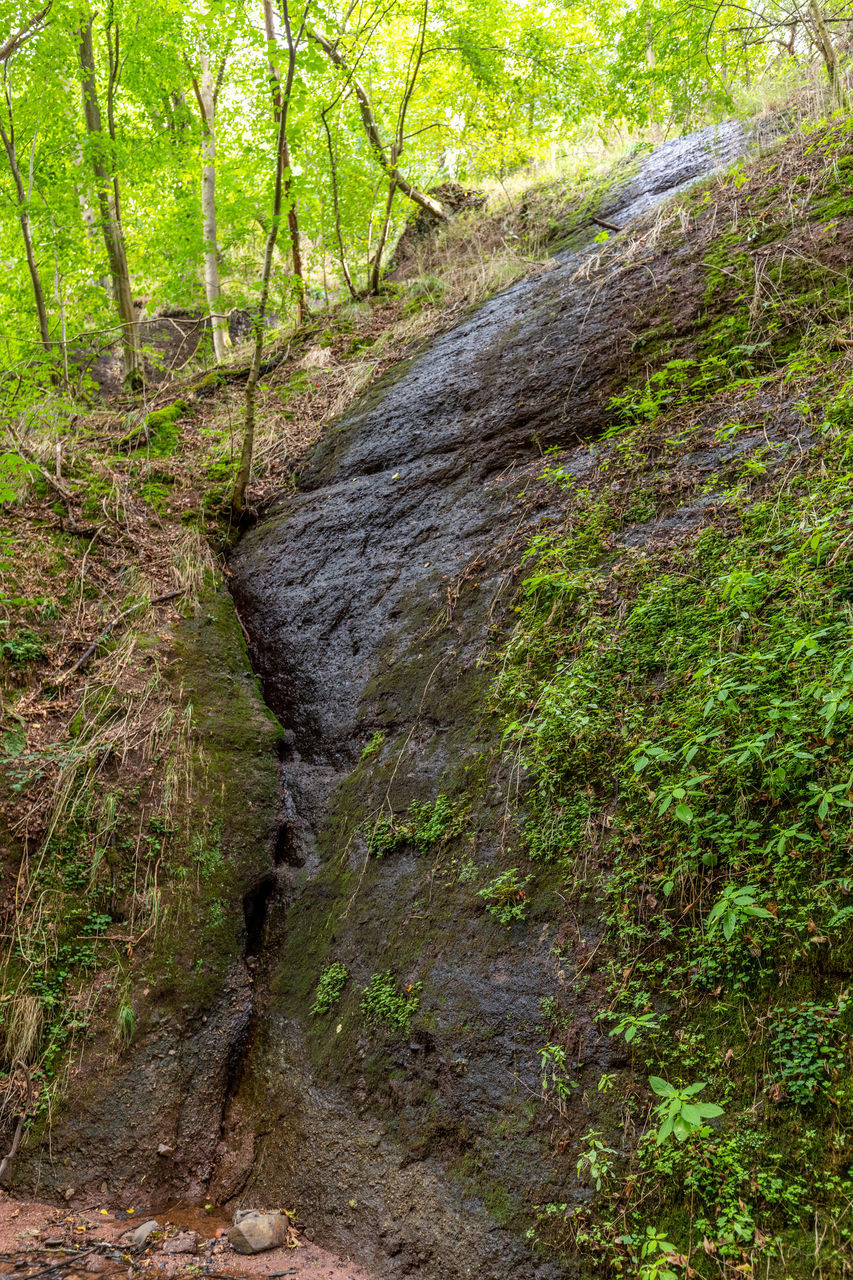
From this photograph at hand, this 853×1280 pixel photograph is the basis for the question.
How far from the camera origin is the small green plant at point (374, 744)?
4.61 m

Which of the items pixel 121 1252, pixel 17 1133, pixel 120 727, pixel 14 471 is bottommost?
pixel 121 1252

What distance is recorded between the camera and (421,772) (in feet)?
13.4

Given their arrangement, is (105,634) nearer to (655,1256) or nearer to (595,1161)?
(595,1161)

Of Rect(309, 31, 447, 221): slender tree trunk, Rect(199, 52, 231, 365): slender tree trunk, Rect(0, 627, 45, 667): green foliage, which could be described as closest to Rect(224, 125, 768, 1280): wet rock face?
Rect(0, 627, 45, 667): green foliage

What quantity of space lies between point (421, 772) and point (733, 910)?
2.12 m

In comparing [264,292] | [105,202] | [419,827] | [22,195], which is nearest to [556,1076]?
[419,827]

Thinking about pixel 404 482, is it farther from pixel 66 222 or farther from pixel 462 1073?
pixel 66 222

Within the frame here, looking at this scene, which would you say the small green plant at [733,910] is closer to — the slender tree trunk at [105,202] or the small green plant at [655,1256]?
the small green plant at [655,1256]

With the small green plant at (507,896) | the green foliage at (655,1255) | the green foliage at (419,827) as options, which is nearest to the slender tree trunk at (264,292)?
the green foliage at (419,827)

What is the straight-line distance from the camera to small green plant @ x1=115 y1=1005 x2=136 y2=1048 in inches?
146

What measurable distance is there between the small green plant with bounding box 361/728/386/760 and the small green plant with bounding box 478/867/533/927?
61.8 inches

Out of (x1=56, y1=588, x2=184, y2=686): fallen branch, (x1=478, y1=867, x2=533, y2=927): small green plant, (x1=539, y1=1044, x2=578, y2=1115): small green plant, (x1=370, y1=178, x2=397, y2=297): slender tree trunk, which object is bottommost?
(x1=539, y1=1044, x2=578, y2=1115): small green plant

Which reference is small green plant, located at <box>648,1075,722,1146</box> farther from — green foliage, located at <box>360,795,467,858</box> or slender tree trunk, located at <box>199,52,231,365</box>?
slender tree trunk, located at <box>199,52,231,365</box>

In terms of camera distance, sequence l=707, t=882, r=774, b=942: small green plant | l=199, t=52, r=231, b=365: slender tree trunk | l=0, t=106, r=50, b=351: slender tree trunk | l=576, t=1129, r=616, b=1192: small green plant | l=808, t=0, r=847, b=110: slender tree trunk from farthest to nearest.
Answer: l=199, t=52, r=231, b=365: slender tree trunk, l=0, t=106, r=50, b=351: slender tree trunk, l=808, t=0, r=847, b=110: slender tree trunk, l=576, t=1129, r=616, b=1192: small green plant, l=707, t=882, r=774, b=942: small green plant
